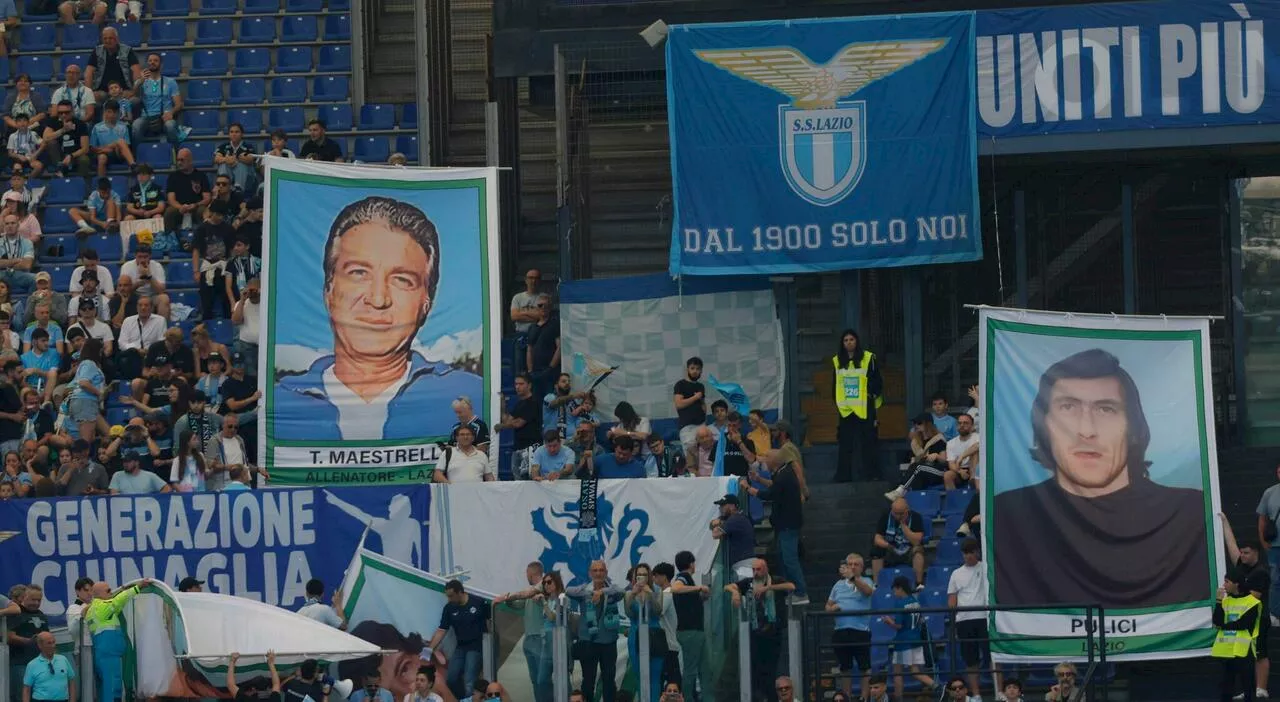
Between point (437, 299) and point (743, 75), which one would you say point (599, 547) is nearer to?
point (437, 299)

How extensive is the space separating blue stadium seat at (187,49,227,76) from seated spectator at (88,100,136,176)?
1882 millimetres

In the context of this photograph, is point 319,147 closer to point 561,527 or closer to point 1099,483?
point 561,527

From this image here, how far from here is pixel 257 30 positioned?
3491 centimetres

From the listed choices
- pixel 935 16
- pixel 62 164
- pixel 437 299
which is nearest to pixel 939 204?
pixel 935 16

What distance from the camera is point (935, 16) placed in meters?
27.8

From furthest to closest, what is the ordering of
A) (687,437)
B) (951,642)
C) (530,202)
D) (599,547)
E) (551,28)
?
(530,202)
(551,28)
(687,437)
(599,547)
(951,642)

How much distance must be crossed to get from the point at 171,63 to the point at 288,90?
189cm

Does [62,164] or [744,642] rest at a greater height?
[62,164]

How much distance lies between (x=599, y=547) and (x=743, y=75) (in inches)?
253

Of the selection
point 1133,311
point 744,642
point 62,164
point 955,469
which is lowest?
point 744,642

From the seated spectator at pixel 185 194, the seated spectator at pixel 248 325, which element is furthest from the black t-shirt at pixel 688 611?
the seated spectator at pixel 185 194

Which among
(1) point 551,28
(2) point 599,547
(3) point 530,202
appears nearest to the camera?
(2) point 599,547

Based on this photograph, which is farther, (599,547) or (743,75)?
(743,75)

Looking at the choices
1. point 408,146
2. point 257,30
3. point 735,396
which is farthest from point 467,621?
point 257,30
